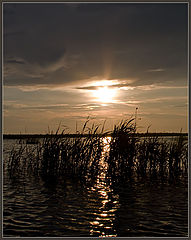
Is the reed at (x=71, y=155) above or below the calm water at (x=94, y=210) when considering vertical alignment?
above

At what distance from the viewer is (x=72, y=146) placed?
1413 centimetres

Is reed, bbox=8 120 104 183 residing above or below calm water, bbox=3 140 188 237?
above

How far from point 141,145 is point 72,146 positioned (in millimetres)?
3871

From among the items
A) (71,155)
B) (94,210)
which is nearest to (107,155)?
(71,155)

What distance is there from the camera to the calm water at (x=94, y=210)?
7.25m

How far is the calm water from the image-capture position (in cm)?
725

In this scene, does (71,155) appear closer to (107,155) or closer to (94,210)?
(107,155)

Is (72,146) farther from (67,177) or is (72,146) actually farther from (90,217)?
(90,217)

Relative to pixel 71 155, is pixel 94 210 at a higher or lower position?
lower

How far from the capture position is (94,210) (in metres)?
8.91

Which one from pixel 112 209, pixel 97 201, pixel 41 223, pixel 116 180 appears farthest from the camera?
pixel 116 180

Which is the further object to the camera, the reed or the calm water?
the reed

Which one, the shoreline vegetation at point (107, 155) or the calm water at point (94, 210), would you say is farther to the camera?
the shoreline vegetation at point (107, 155)

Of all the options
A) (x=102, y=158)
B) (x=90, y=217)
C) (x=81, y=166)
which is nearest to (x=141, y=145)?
(x=102, y=158)
